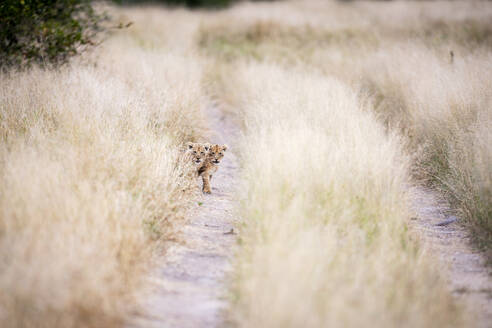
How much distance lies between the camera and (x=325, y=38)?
16.4 m

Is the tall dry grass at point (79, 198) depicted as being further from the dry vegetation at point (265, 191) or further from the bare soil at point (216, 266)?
the bare soil at point (216, 266)

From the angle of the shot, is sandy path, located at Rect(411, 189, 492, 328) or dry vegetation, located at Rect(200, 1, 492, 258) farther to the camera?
dry vegetation, located at Rect(200, 1, 492, 258)

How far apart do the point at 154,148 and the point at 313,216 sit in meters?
1.98

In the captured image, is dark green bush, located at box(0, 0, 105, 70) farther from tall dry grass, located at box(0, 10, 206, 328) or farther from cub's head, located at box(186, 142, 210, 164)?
cub's head, located at box(186, 142, 210, 164)

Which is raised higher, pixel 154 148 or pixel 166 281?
pixel 154 148

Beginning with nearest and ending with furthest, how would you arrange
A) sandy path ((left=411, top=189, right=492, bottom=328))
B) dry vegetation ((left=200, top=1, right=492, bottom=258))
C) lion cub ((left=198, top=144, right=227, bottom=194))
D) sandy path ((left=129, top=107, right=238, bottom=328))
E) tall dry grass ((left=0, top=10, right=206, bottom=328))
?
tall dry grass ((left=0, top=10, right=206, bottom=328)) → sandy path ((left=129, top=107, right=238, bottom=328)) → sandy path ((left=411, top=189, right=492, bottom=328)) → dry vegetation ((left=200, top=1, right=492, bottom=258)) → lion cub ((left=198, top=144, right=227, bottom=194))

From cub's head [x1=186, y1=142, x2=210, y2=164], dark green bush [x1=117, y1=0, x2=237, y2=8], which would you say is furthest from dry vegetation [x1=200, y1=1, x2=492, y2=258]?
dark green bush [x1=117, y1=0, x2=237, y2=8]

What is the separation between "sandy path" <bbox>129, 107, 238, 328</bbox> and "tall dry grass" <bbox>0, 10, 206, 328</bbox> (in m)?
0.16

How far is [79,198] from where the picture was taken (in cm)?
383

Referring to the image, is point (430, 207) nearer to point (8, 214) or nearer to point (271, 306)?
point (271, 306)

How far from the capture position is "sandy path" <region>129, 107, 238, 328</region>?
314 cm

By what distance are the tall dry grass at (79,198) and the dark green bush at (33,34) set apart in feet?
4.49

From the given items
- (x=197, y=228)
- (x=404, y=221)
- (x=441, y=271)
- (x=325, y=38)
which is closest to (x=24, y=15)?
(x=197, y=228)

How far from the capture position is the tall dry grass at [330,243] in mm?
2885
